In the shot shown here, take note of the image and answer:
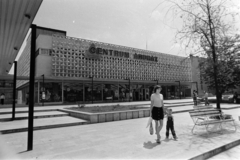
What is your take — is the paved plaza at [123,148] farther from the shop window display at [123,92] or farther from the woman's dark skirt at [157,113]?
the shop window display at [123,92]

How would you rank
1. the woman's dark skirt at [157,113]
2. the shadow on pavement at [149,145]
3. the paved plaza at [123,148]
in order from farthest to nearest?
1. the woman's dark skirt at [157,113]
2. the shadow on pavement at [149,145]
3. the paved plaza at [123,148]

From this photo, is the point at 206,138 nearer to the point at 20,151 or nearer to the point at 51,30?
the point at 20,151

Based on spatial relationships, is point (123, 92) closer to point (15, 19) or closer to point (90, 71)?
point (90, 71)

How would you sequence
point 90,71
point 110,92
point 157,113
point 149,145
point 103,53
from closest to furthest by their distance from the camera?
1. point 149,145
2. point 157,113
3. point 90,71
4. point 110,92
5. point 103,53

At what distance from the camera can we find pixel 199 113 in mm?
6762

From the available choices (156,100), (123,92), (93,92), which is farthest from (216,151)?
(123,92)

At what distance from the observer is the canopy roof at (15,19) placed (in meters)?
3.73

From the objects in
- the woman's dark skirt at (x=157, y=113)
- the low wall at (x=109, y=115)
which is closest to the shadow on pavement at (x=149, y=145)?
the woman's dark skirt at (x=157, y=113)

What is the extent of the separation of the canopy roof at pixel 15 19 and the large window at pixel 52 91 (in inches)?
583

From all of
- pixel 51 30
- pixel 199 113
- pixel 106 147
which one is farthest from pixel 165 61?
pixel 106 147

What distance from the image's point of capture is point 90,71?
24516mm

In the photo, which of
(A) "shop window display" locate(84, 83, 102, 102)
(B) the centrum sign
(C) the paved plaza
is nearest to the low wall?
(C) the paved plaza

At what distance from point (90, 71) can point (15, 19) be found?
20.2 m

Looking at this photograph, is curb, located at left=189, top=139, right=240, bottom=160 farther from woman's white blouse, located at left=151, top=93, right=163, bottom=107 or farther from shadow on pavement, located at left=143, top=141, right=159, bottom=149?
A: woman's white blouse, located at left=151, top=93, right=163, bottom=107
